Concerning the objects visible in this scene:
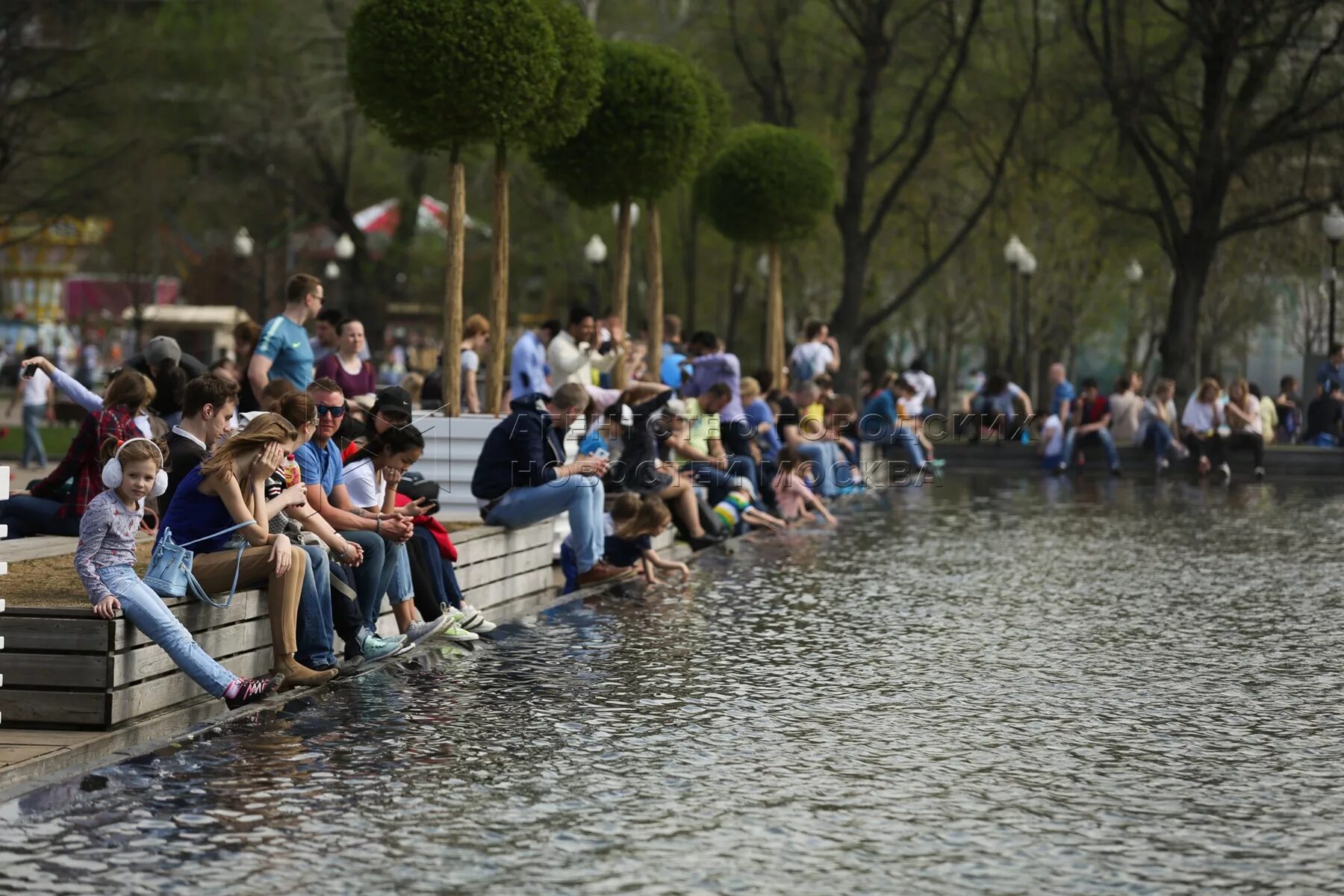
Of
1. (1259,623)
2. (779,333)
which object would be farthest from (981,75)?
(1259,623)

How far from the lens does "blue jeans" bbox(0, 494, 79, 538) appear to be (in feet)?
39.1

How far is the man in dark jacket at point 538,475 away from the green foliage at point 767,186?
51.0 ft

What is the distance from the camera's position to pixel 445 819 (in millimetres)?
6930

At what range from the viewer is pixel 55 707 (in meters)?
8.27

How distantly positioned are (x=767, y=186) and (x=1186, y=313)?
1066cm

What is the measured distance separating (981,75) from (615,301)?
2620 cm

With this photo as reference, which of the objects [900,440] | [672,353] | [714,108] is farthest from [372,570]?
[900,440]

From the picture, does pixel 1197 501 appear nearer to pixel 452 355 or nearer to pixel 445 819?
pixel 452 355

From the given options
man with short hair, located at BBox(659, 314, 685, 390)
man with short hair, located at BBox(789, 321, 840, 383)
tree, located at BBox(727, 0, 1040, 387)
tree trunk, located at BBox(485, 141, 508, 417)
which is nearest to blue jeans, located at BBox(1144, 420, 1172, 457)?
tree, located at BBox(727, 0, 1040, 387)

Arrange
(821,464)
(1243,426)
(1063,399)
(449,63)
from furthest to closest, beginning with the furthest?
(1063,399), (1243,426), (821,464), (449,63)

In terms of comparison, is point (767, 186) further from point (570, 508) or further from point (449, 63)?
point (570, 508)

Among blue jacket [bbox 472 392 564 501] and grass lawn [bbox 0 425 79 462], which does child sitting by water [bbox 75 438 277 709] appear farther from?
grass lawn [bbox 0 425 79 462]

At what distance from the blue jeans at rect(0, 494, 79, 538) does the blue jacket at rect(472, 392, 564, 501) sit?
9.13 ft

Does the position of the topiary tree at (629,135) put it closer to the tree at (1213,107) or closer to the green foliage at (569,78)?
the green foliage at (569,78)
